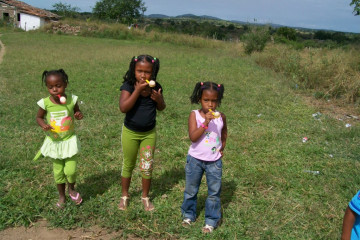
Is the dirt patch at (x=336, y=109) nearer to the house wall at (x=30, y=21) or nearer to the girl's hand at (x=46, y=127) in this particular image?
the girl's hand at (x=46, y=127)

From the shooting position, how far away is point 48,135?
2879 mm

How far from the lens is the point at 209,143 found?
261cm

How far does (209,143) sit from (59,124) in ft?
4.66

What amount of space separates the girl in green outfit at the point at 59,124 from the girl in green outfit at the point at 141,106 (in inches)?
20.6

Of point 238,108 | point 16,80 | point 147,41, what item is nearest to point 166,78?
point 238,108

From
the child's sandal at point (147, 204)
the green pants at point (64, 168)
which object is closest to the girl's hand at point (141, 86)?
the green pants at point (64, 168)

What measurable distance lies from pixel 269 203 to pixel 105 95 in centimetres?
518

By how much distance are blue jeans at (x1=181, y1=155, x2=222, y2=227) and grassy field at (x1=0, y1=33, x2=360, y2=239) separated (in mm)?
204

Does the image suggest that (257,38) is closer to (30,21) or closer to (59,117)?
(59,117)

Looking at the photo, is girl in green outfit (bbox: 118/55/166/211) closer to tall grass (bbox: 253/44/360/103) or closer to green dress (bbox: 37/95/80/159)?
green dress (bbox: 37/95/80/159)

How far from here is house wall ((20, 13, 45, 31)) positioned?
35875 mm

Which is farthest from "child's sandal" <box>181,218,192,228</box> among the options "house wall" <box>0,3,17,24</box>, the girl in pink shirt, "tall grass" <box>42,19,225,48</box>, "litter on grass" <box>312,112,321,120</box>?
"house wall" <box>0,3,17,24</box>

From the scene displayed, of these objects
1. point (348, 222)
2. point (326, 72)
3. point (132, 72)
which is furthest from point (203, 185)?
point (326, 72)

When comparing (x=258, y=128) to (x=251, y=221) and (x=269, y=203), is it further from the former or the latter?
(x=251, y=221)
